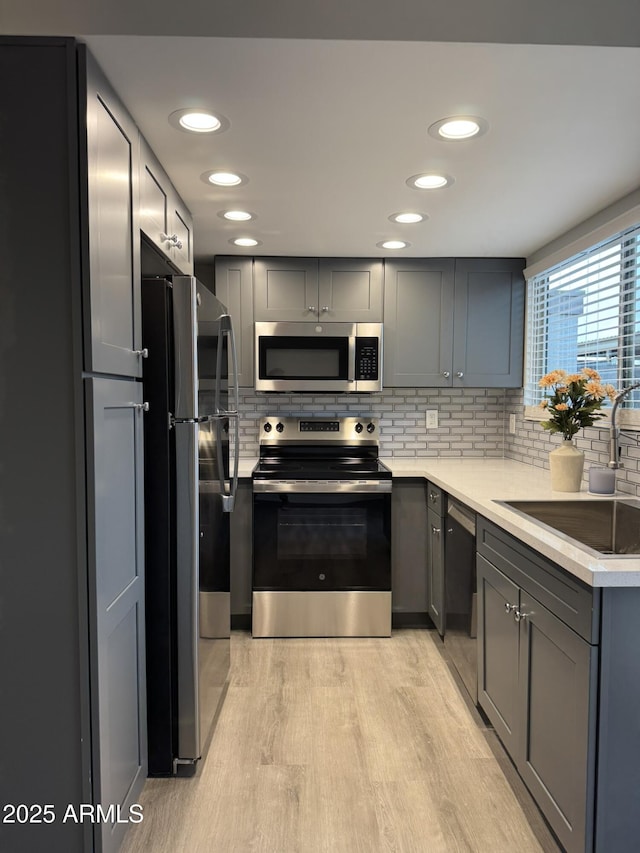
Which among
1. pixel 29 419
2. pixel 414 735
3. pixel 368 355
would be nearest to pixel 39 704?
pixel 29 419

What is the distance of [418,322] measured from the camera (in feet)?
12.0

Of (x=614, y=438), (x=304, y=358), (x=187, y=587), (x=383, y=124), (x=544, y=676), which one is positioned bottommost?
(x=544, y=676)

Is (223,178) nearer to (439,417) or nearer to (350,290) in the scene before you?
(350,290)

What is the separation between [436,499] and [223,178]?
1.91m

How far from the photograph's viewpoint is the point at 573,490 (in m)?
2.61

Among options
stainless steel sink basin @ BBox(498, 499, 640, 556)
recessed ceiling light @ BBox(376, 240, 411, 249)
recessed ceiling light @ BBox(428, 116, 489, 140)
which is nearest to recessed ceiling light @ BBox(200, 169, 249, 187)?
recessed ceiling light @ BBox(428, 116, 489, 140)

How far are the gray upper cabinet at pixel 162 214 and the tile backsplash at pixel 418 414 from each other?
1.37 m

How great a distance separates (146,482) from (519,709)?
4.77 ft

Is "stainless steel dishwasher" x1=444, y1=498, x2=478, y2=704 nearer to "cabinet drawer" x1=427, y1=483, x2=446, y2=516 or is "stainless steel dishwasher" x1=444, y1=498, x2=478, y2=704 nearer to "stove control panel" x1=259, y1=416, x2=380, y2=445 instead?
"cabinet drawer" x1=427, y1=483, x2=446, y2=516

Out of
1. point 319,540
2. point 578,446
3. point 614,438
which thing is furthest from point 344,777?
point 578,446

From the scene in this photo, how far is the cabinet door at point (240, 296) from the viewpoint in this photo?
3572 mm

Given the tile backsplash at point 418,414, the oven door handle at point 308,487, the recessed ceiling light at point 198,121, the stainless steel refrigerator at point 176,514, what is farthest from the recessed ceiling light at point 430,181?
the tile backsplash at point 418,414

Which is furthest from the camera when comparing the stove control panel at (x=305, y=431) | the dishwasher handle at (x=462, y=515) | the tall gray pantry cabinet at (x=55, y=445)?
the stove control panel at (x=305, y=431)

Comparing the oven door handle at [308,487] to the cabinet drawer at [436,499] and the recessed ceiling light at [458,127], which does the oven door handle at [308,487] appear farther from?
the recessed ceiling light at [458,127]
